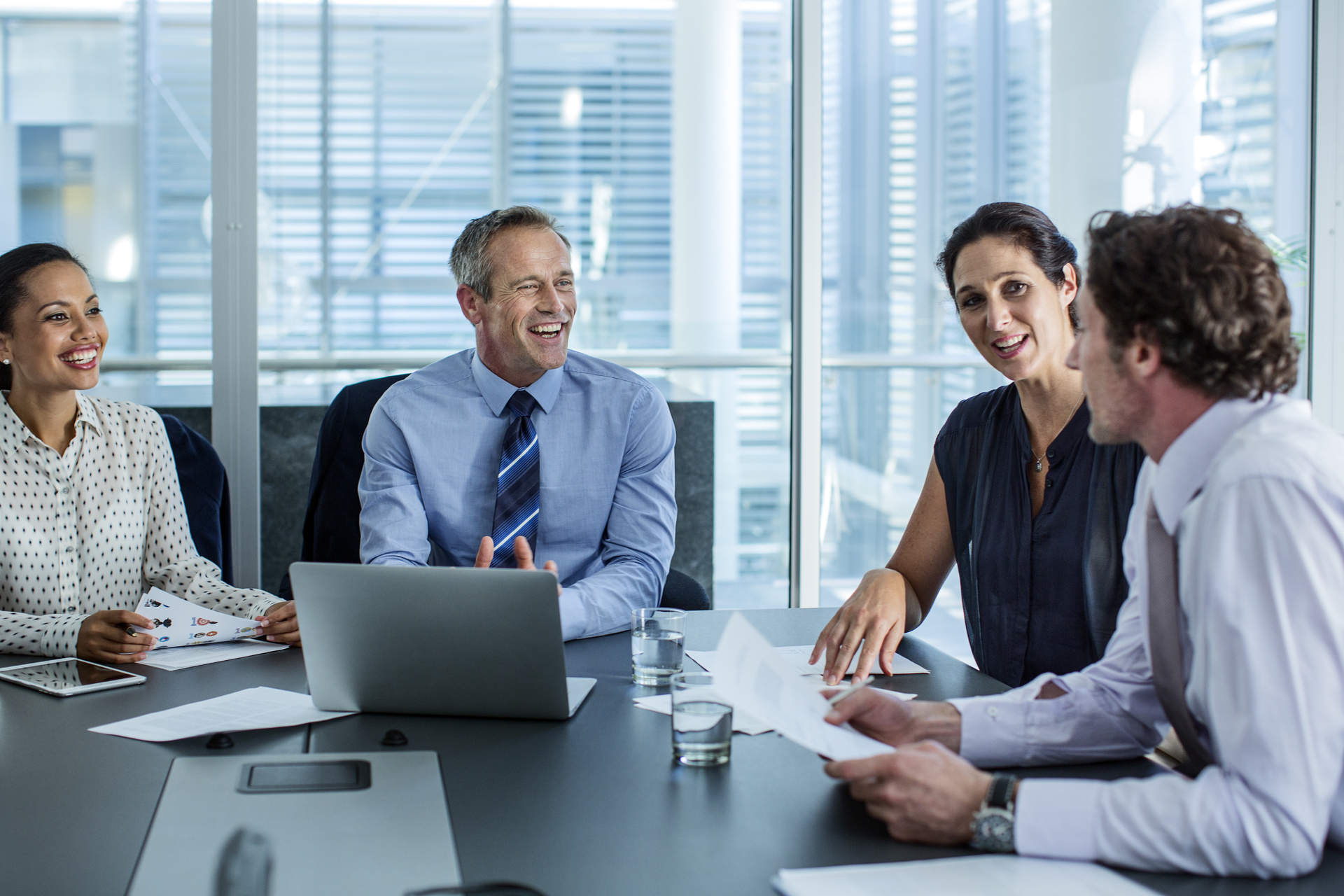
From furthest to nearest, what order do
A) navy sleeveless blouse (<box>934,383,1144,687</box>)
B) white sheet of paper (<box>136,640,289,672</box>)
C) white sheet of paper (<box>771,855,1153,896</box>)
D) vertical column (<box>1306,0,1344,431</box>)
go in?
vertical column (<box>1306,0,1344,431</box>) → navy sleeveless blouse (<box>934,383,1144,687</box>) → white sheet of paper (<box>136,640,289,672</box>) → white sheet of paper (<box>771,855,1153,896</box>)

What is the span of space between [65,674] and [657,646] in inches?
33.0

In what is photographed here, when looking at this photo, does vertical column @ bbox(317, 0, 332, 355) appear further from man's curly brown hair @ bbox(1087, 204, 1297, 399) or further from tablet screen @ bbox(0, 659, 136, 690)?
man's curly brown hair @ bbox(1087, 204, 1297, 399)

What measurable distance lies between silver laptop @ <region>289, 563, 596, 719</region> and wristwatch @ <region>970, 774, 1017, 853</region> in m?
0.50

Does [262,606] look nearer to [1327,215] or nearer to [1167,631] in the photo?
[1167,631]

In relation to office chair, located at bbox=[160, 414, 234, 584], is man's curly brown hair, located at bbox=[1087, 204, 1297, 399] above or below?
above

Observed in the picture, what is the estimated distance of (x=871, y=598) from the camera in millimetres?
1710

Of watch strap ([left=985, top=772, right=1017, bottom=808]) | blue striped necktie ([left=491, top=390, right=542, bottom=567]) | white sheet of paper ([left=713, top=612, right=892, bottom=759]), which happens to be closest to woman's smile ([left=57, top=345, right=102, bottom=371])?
blue striped necktie ([left=491, top=390, right=542, bottom=567])

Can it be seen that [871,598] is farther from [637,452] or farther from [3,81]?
[3,81]

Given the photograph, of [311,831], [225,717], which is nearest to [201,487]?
[225,717]

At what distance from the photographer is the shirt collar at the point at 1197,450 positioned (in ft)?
3.53

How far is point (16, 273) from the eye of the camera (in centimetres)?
220

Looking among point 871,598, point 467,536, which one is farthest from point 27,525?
point 871,598

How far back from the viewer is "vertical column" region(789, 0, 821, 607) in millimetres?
3361

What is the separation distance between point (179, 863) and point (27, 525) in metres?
1.35
